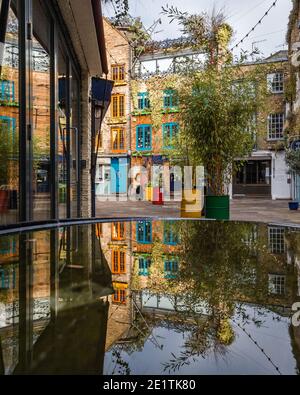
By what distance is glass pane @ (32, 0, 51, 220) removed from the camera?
3.83 m

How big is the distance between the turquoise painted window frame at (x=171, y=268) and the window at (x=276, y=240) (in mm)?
902

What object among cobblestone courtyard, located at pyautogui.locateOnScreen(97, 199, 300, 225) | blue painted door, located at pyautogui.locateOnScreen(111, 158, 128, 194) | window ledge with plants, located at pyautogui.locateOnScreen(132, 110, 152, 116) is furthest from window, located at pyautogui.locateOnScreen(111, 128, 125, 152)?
cobblestone courtyard, located at pyautogui.locateOnScreen(97, 199, 300, 225)

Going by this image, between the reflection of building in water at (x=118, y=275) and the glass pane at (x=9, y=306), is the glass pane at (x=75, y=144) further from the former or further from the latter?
the glass pane at (x=9, y=306)

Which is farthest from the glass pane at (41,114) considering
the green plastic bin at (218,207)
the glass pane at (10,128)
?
the green plastic bin at (218,207)

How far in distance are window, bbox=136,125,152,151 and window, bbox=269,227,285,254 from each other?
62.4 feet

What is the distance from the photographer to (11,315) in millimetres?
1414

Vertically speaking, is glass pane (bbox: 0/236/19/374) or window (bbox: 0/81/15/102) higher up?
window (bbox: 0/81/15/102)

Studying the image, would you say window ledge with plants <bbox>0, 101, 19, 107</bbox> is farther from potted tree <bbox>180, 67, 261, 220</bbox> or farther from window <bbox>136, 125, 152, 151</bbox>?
window <bbox>136, 125, 152, 151</bbox>

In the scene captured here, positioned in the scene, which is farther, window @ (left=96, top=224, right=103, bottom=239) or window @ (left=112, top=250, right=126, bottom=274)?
window @ (left=96, top=224, right=103, bottom=239)

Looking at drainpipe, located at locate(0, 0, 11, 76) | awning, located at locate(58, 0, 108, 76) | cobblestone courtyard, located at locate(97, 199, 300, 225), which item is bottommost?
cobblestone courtyard, located at locate(97, 199, 300, 225)

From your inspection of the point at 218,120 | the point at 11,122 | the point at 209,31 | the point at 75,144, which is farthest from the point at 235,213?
the point at 11,122
